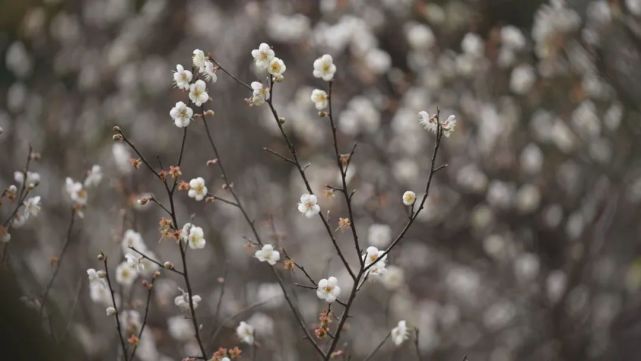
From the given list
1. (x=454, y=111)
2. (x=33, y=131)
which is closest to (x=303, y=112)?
(x=454, y=111)

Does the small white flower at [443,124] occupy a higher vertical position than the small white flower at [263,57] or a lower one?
lower

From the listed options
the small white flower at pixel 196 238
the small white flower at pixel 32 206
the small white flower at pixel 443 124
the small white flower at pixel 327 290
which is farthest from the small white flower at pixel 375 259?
the small white flower at pixel 32 206

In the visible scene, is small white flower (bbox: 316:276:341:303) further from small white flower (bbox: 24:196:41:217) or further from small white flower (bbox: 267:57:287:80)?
small white flower (bbox: 24:196:41:217)

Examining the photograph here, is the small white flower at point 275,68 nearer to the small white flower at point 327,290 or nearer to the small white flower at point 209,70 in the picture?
the small white flower at point 209,70

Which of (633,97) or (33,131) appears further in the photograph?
(33,131)

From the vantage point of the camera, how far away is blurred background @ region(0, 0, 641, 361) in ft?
15.4

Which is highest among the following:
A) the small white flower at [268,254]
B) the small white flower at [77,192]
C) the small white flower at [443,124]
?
the small white flower at [77,192]

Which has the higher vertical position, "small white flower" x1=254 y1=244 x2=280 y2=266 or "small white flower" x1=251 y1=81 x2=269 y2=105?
"small white flower" x1=251 y1=81 x2=269 y2=105

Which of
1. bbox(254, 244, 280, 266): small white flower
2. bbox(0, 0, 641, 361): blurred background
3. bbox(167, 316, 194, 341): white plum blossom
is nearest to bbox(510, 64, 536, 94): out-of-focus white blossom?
bbox(0, 0, 641, 361): blurred background

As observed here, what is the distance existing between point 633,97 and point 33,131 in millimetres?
3782

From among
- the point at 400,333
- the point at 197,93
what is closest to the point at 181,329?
the point at 400,333

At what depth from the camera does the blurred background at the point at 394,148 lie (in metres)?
4.68

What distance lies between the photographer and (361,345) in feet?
17.4

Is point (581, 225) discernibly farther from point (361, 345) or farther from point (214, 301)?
point (214, 301)
